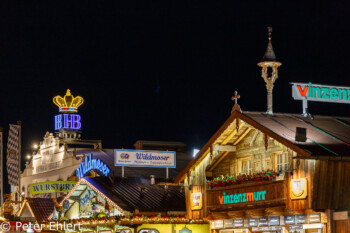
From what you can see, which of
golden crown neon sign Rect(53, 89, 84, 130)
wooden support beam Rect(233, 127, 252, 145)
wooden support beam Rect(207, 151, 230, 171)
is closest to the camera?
wooden support beam Rect(233, 127, 252, 145)

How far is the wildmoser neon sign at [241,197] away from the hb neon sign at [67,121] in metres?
42.8

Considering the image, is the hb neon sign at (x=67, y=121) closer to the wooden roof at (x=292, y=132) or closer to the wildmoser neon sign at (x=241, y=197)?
the wooden roof at (x=292, y=132)

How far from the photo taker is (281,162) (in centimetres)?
3189

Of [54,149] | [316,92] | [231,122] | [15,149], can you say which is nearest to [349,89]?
[316,92]

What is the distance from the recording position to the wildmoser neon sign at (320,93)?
33.9 m

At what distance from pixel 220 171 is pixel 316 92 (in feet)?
19.8

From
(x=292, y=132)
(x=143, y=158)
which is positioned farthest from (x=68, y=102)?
(x=292, y=132)

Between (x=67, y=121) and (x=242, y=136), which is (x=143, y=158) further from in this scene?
(x=67, y=121)

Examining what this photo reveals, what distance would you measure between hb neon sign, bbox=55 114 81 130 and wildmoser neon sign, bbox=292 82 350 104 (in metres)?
43.3

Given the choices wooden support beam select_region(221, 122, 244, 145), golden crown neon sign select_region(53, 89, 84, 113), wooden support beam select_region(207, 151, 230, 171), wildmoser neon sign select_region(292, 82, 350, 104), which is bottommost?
wooden support beam select_region(207, 151, 230, 171)

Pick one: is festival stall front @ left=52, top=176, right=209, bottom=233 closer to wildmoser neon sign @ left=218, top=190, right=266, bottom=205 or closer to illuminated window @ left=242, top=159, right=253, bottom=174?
illuminated window @ left=242, top=159, right=253, bottom=174

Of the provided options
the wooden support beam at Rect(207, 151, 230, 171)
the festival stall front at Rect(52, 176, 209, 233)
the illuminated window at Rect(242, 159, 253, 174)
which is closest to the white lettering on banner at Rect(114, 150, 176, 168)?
the festival stall front at Rect(52, 176, 209, 233)

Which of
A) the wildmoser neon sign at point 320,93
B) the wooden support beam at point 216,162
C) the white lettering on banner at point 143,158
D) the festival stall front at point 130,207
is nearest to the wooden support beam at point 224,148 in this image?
the wooden support beam at point 216,162

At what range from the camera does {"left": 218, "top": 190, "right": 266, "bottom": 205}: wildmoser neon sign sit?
31.0 m
